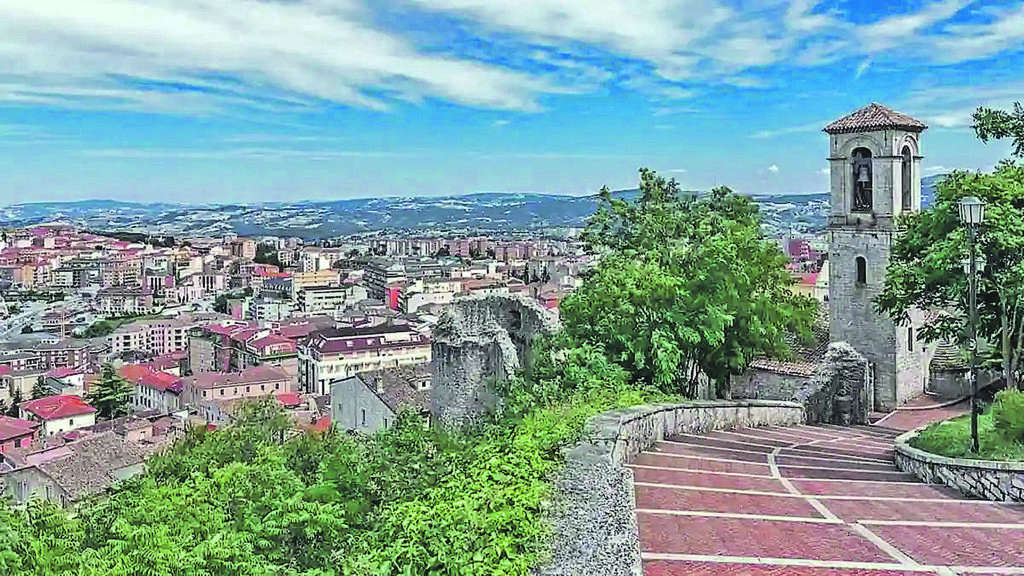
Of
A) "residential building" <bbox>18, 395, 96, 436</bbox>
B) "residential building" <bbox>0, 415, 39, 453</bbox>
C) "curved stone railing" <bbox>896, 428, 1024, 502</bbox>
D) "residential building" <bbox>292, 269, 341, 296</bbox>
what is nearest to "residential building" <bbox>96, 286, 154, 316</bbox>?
"residential building" <bbox>292, 269, 341, 296</bbox>

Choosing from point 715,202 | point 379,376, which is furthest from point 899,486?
point 379,376

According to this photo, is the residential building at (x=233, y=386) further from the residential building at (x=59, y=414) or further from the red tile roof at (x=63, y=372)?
the red tile roof at (x=63, y=372)

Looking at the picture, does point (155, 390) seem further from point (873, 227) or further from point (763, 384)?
point (873, 227)

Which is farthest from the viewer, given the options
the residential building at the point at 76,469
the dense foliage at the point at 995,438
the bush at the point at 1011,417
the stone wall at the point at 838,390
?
the residential building at the point at 76,469

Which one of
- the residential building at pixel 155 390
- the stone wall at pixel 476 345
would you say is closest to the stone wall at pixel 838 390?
the stone wall at pixel 476 345

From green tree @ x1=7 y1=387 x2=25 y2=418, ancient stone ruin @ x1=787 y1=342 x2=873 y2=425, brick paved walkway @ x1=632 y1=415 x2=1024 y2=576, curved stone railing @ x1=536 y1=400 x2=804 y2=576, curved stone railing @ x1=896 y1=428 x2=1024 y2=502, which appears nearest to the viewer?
curved stone railing @ x1=536 y1=400 x2=804 y2=576

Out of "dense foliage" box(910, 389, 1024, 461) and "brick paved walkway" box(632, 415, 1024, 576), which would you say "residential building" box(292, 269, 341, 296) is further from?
"brick paved walkway" box(632, 415, 1024, 576)

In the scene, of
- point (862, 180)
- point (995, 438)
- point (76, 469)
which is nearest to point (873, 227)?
point (862, 180)
